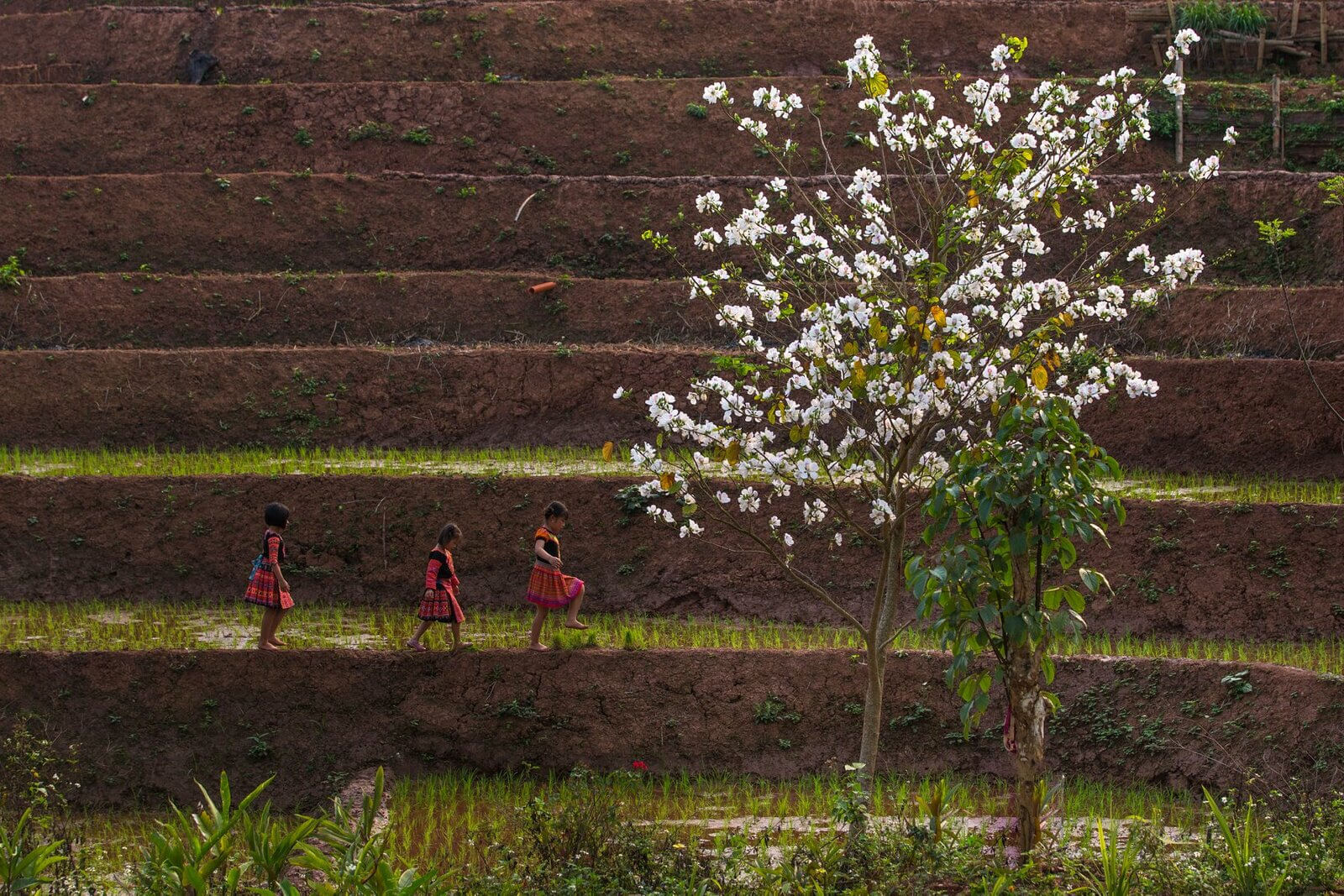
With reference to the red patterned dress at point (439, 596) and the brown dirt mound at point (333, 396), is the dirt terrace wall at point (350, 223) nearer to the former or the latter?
the brown dirt mound at point (333, 396)

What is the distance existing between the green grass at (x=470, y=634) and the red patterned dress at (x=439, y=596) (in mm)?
392

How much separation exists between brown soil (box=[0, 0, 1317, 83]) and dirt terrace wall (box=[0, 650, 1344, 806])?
12972 millimetres

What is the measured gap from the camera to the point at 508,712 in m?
11.2

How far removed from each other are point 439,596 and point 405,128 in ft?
36.9

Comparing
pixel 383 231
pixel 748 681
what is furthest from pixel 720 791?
pixel 383 231

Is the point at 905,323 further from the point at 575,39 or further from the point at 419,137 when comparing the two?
the point at 575,39

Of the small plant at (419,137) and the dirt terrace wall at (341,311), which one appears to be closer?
the dirt terrace wall at (341,311)

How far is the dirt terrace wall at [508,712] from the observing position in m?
10.9

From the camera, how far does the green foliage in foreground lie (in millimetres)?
6922

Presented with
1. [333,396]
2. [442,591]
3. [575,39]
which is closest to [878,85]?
[442,591]

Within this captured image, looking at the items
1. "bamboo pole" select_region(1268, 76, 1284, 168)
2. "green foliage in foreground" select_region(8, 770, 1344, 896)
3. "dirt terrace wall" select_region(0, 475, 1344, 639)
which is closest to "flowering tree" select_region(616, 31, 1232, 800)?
"green foliage in foreground" select_region(8, 770, 1344, 896)

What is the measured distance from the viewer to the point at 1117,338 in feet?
54.1

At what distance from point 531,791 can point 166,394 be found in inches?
313

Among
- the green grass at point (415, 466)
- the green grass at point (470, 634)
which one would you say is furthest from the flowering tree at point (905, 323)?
the green grass at point (415, 466)
